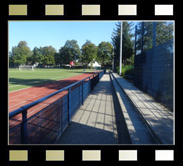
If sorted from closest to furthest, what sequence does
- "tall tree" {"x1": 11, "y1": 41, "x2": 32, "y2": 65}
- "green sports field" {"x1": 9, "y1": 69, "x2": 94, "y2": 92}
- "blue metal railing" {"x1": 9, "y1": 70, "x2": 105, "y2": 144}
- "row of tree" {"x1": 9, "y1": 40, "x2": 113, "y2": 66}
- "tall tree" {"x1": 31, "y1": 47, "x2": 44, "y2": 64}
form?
"blue metal railing" {"x1": 9, "y1": 70, "x2": 105, "y2": 144}
"green sports field" {"x1": 9, "y1": 69, "x2": 94, "y2": 92}
"row of tree" {"x1": 9, "y1": 40, "x2": 113, "y2": 66}
"tall tree" {"x1": 11, "y1": 41, "x2": 32, "y2": 65}
"tall tree" {"x1": 31, "y1": 47, "x2": 44, "y2": 64}

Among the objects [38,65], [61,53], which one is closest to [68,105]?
[61,53]

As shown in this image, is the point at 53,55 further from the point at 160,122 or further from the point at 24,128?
the point at 24,128

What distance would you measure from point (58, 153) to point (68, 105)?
3.16 metres

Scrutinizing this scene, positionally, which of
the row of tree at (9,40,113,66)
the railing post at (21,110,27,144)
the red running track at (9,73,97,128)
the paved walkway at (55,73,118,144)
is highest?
the row of tree at (9,40,113,66)

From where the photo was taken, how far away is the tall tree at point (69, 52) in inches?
2102

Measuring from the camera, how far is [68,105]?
516 cm

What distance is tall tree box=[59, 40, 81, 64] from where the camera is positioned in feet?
175

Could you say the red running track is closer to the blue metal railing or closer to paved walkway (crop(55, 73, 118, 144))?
the blue metal railing

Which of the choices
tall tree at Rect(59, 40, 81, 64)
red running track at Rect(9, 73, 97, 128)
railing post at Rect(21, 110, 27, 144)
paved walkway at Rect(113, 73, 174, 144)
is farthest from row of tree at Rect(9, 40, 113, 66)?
railing post at Rect(21, 110, 27, 144)

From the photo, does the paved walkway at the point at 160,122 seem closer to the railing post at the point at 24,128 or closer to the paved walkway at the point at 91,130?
the paved walkway at the point at 91,130

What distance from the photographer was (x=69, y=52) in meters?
54.1

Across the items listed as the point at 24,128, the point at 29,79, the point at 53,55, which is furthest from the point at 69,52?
the point at 24,128

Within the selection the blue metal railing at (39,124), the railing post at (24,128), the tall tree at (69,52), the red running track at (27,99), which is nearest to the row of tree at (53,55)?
the tall tree at (69,52)
